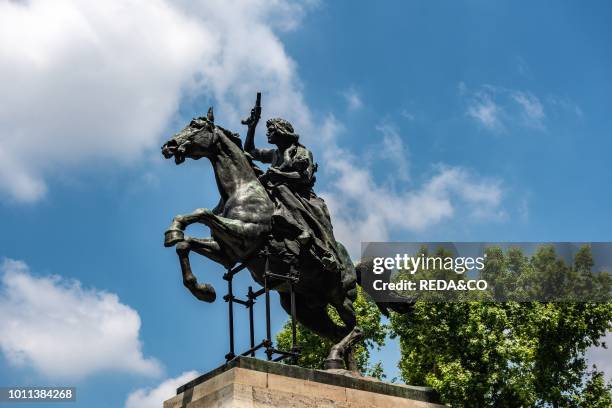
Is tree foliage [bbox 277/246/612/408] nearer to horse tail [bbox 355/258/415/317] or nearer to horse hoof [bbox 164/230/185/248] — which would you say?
horse tail [bbox 355/258/415/317]

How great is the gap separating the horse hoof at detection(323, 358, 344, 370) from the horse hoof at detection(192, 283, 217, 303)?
2.15 metres

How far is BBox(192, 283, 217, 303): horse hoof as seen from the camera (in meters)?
13.7

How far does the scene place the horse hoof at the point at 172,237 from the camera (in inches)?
526

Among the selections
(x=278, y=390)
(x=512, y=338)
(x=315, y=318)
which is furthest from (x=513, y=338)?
(x=278, y=390)

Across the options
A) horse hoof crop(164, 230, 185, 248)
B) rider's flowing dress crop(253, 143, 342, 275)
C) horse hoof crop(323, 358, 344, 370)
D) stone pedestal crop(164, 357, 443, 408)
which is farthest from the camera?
rider's flowing dress crop(253, 143, 342, 275)

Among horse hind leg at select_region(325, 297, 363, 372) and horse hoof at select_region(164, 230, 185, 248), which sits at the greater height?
horse hoof at select_region(164, 230, 185, 248)

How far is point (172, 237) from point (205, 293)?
108 cm

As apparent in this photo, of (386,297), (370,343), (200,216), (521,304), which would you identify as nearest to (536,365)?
(521,304)

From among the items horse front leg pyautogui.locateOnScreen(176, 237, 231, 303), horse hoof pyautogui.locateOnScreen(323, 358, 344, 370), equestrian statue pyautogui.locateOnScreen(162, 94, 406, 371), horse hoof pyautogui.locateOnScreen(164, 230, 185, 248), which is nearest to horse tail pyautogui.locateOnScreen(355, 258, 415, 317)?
equestrian statue pyautogui.locateOnScreen(162, 94, 406, 371)

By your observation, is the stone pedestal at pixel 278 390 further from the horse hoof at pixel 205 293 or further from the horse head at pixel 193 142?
the horse head at pixel 193 142

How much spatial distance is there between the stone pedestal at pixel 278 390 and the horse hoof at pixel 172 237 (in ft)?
6.75

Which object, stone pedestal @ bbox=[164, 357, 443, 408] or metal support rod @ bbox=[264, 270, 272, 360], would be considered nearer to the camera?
stone pedestal @ bbox=[164, 357, 443, 408]

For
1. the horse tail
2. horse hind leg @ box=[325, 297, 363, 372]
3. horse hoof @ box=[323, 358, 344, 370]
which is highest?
the horse tail

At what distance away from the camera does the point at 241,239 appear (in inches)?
552
